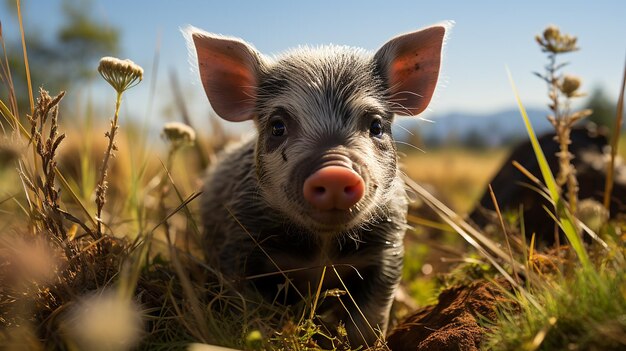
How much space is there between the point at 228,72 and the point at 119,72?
1067 millimetres

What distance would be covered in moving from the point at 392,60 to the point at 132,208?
2.27 metres

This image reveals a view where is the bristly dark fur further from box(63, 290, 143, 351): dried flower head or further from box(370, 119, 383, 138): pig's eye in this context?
box(63, 290, 143, 351): dried flower head

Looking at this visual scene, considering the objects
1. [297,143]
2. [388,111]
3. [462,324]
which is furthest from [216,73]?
[462,324]

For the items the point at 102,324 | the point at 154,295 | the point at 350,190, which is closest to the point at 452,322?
the point at 350,190

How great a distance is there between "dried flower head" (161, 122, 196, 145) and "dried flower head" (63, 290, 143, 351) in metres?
1.41

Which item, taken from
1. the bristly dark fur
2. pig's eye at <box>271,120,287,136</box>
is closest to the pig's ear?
the bristly dark fur

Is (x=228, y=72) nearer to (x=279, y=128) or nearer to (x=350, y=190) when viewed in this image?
(x=279, y=128)

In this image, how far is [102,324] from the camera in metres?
1.83

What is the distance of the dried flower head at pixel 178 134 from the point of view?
375cm

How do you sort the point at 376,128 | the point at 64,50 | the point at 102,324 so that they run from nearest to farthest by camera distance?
the point at 102,324, the point at 376,128, the point at 64,50

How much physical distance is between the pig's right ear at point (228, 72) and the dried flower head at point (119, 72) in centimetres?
74

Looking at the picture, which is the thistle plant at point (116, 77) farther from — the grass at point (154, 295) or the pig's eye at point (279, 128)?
the pig's eye at point (279, 128)

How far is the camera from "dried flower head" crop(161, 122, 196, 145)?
3.75m

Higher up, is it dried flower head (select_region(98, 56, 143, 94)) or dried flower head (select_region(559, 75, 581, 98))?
dried flower head (select_region(98, 56, 143, 94))
